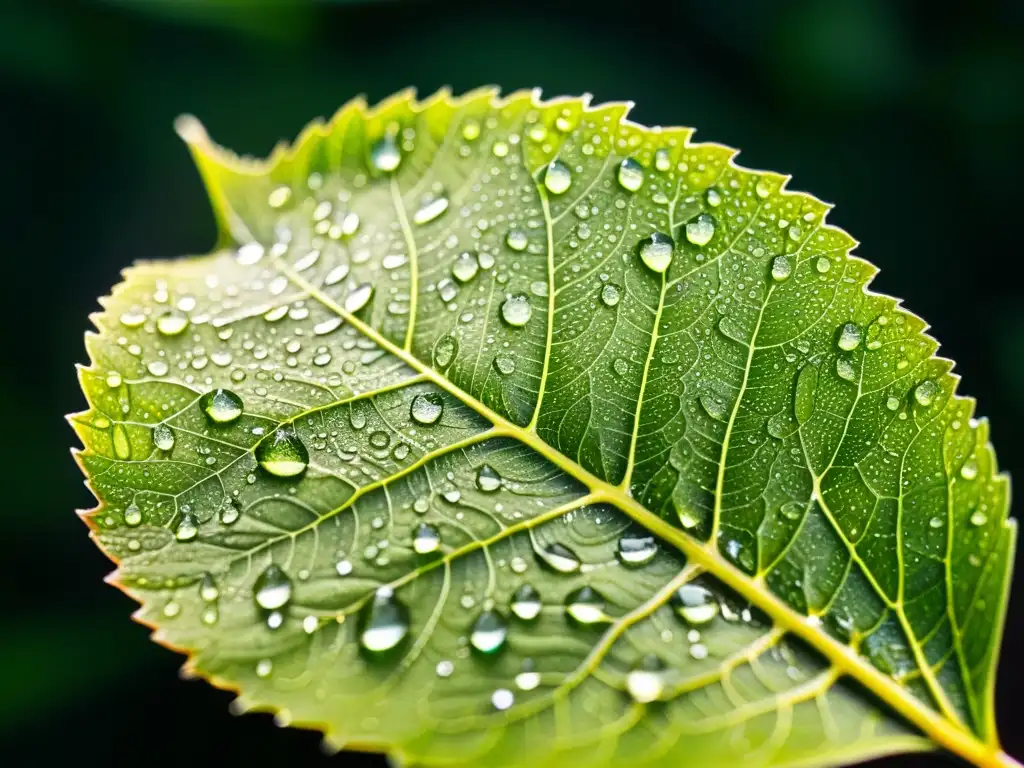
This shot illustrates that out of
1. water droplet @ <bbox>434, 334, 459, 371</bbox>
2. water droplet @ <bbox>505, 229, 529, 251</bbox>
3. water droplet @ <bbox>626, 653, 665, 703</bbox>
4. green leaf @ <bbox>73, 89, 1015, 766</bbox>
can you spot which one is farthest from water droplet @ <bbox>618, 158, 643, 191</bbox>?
water droplet @ <bbox>626, 653, 665, 703</bbox>

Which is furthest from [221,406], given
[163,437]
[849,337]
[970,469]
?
[970,469]

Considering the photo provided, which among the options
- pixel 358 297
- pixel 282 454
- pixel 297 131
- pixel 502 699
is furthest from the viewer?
pixel 297 131

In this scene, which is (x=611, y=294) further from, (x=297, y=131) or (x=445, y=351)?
(x=297, y=131)

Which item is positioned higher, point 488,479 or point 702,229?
point 702,229

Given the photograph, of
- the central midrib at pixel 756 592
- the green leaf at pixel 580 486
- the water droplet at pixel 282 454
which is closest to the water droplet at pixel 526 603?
the green leaf at pixel 580 486

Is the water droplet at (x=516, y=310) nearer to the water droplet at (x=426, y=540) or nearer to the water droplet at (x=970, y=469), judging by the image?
the water droplet at (x=426, y=540)

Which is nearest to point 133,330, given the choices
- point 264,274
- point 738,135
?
point 264,274

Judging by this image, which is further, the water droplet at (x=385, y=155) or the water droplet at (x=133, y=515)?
the water droplet at (x=385, y=155)
